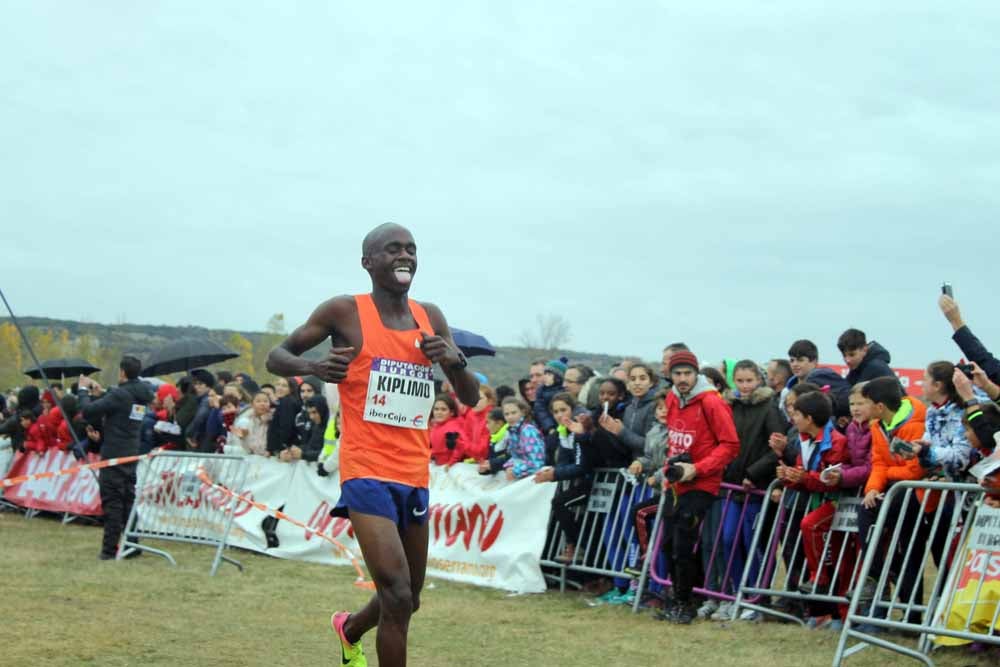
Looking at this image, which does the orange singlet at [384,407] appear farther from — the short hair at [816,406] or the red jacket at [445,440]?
the red jacket at [445,440]

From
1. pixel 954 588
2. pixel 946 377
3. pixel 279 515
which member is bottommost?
pixel 279 515

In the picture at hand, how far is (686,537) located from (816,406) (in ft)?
4.97

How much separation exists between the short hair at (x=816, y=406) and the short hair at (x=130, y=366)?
25.5ft

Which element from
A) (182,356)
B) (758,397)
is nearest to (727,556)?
(758,397)

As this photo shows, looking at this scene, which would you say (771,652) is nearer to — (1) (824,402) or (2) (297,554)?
(1) (824,402)

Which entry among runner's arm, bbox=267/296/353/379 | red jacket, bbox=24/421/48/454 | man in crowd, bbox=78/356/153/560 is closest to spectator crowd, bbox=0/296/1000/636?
man in crowd, bbox=78/356/153/560

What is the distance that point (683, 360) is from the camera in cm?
1025

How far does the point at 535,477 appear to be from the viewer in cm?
1221

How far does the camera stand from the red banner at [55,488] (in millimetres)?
18672

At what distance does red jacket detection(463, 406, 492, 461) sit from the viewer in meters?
13.9

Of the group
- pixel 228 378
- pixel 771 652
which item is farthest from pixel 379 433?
pixel 228 378

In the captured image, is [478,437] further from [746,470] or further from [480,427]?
[746,470]

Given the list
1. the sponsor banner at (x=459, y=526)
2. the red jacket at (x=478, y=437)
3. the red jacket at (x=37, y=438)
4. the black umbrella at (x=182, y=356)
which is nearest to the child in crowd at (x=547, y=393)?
the sponsor banner at (x=459, y=526)

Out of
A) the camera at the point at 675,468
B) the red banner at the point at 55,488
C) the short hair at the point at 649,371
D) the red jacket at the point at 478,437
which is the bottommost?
the red banner at the point at 55,488
